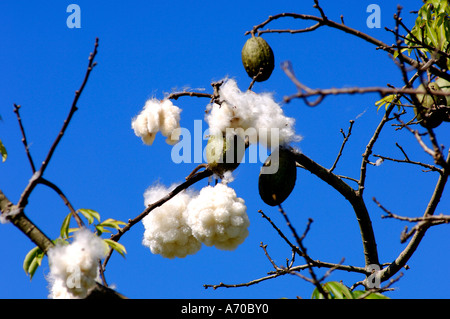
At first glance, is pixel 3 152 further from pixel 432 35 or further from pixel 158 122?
pixel 432 35

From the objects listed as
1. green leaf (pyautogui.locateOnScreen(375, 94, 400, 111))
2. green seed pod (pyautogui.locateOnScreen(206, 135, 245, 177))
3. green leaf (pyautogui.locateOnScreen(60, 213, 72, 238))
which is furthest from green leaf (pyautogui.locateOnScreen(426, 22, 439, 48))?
green leaf (pyautogui.locateOnScreen(60, 213, 72, 238))

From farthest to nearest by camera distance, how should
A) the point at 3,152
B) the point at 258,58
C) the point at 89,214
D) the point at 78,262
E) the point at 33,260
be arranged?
the point at 258,58 < the point at 3,152 < the point at 89,214 < the point at 33,260 < the point at 78,262

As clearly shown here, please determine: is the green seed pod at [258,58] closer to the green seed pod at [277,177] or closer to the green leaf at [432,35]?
the green seed pod at [277,177]

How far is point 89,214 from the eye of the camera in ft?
7.48

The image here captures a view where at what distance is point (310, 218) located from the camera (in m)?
2.26

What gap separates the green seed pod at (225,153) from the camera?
8.62 feet

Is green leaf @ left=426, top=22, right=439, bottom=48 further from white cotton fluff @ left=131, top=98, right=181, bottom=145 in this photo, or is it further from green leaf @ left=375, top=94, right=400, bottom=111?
white cotton fluff @ left=131, top=98, right=181, bottom=145

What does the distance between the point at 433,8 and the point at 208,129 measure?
167 cm

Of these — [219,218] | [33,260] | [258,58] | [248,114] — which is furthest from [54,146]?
[258,58]

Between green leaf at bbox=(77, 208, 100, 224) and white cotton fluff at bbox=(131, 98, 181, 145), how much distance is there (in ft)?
2.14

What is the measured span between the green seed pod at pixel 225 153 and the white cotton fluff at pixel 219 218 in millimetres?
117

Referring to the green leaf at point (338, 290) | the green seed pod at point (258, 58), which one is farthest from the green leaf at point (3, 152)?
the green leaf at point (338, 290)

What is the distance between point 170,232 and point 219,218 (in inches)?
13.6
